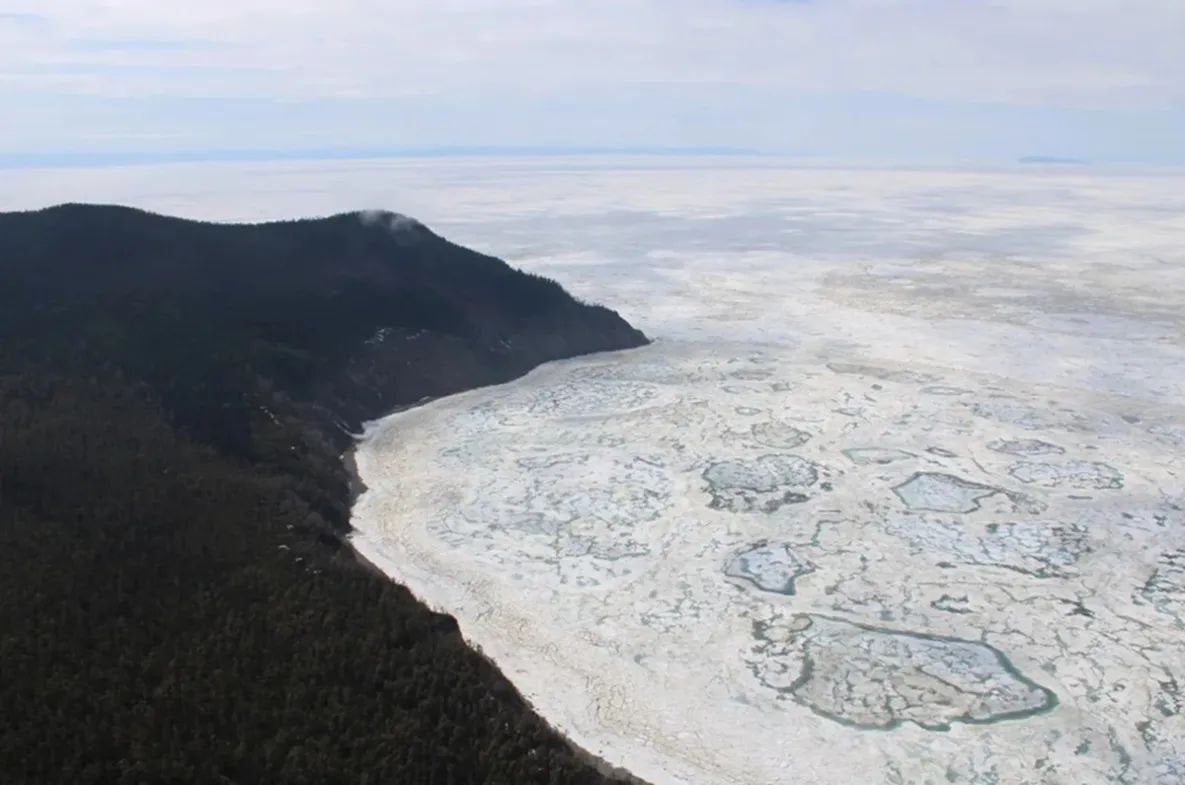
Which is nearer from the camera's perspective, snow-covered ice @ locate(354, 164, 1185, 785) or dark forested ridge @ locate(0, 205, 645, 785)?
dark forested ridge @ locate(0, 205, 645, 785)

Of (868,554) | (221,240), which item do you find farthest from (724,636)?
(221,240)

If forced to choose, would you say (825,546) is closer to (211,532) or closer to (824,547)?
(824,547)

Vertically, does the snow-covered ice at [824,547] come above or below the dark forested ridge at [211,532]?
below

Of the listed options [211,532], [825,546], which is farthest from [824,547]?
[211,532]

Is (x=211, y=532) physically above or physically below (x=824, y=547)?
above

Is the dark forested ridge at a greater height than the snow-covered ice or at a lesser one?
greater

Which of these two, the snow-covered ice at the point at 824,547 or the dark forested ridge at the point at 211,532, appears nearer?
the dark forested ridge at the point at 211,532
